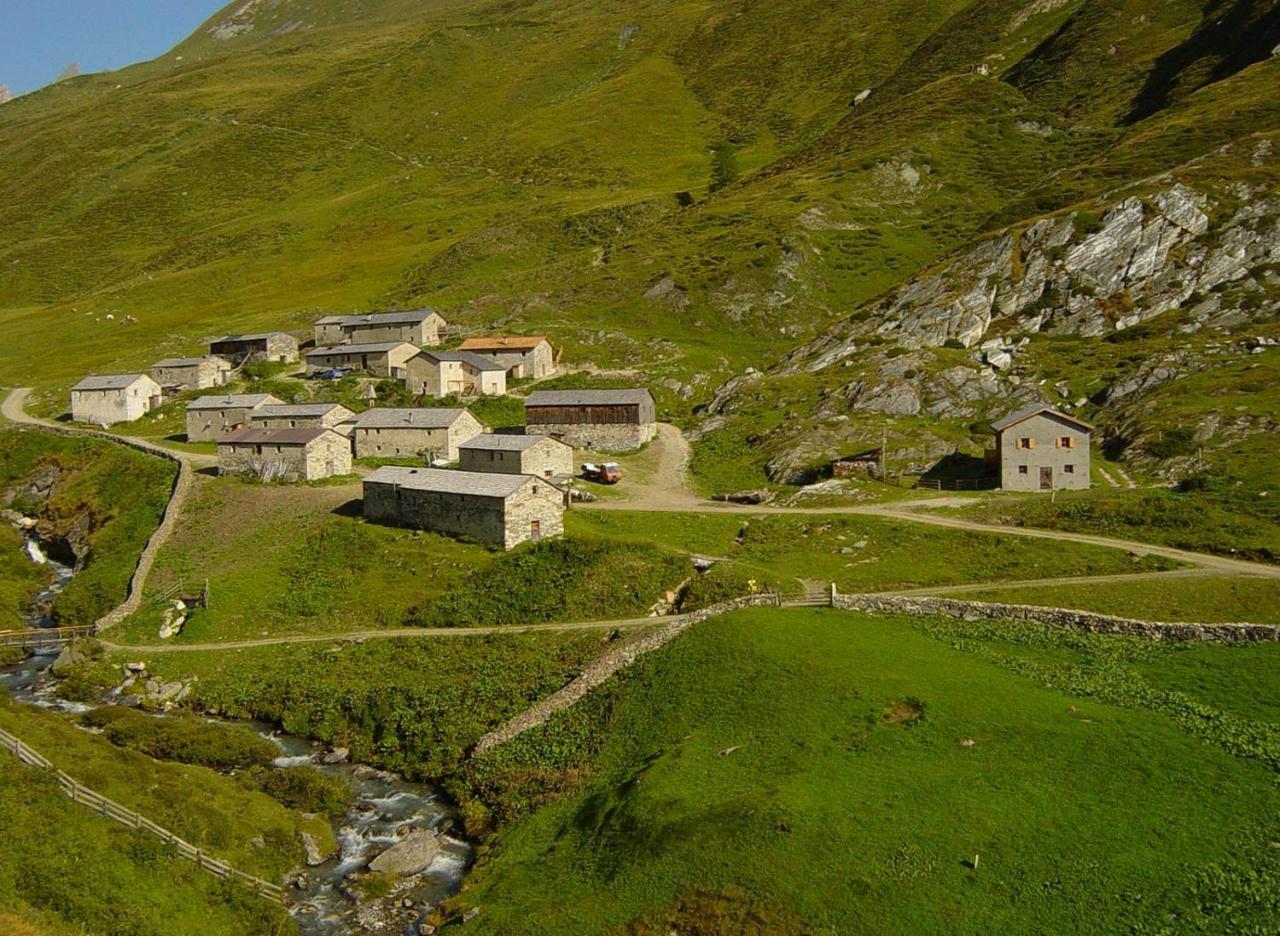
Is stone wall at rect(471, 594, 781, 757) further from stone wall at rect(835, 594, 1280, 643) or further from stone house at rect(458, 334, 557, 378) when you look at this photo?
stone house at rect(458, 334, 557, 378)

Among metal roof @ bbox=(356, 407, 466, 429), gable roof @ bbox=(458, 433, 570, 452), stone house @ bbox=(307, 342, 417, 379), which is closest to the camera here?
gable roof @ bbox=(458, 433, 570, 452)

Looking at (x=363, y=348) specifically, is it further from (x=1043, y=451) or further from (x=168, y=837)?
(x=168, y=837)

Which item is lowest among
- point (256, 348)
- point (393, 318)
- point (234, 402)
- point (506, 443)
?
point (506, 443)

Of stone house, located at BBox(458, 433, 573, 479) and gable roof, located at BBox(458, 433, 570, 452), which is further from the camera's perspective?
gable roof, located at BBox(458, 433, 570, 452)

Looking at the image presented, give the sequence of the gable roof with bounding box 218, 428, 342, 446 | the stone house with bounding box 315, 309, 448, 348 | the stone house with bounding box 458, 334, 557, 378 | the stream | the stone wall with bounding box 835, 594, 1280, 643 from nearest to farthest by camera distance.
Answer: the stream → the stone wall with bounding box 835, 594, 1280, 643 → the gable roof with bounding box 218, 428, 342, 446 → the stone house with bounding box 458, 334, 557, 378 → the stone house with bounding box 315, 309, 448, 348

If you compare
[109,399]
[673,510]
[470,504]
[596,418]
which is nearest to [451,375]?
[596,418]

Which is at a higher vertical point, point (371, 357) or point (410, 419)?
point (371, 357)

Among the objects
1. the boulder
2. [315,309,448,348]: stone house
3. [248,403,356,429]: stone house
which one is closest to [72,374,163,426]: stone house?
[315,309,448,348]: stone house

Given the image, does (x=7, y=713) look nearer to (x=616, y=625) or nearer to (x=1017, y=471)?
(x=616, y=625)
